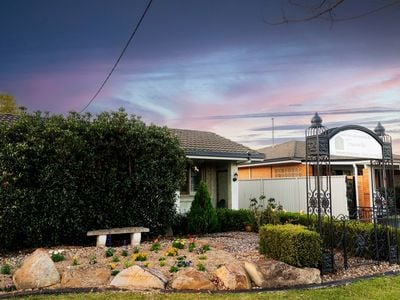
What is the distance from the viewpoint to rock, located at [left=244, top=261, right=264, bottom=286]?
555cm

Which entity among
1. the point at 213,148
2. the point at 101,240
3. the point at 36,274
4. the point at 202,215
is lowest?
the point at 36,274

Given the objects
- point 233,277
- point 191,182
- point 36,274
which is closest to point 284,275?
point 233,277

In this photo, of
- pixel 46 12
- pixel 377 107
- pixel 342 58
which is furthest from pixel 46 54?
pixel 377 107

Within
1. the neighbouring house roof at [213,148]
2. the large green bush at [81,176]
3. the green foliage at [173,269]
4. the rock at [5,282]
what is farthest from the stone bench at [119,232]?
the neighbouring house roof at [213,148]

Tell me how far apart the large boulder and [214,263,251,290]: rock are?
171 mm

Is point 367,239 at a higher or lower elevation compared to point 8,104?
lower

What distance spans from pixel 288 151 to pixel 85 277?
14.0 meters

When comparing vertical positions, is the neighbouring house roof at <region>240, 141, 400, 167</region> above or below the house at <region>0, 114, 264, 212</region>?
above

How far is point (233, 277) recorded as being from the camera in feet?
17.9

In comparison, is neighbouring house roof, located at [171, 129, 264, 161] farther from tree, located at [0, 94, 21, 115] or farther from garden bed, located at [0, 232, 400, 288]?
tree, located at [0, 94, 21, 115]

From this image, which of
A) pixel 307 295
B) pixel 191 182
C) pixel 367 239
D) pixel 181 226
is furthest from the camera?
pixel 191 182

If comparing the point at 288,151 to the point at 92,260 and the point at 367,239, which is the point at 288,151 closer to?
the point at 367,239

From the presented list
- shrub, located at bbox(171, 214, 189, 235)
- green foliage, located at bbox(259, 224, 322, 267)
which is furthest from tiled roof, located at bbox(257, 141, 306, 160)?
green foliage, located at bbox(259, 224, 322, 267)

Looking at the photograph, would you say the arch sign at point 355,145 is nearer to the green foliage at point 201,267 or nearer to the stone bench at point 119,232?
the green foliage at point 201,267
